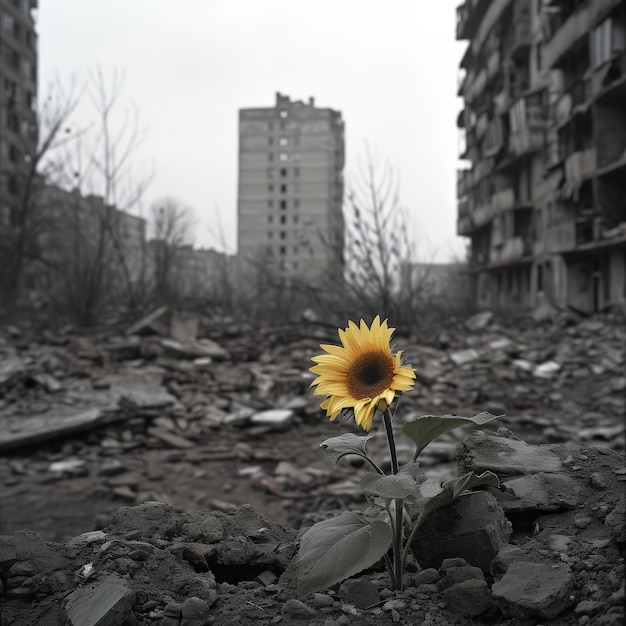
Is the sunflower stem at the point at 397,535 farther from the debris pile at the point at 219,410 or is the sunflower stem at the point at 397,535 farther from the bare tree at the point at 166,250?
the bare tree at the point at 166,250

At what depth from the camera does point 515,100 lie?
2803 cm

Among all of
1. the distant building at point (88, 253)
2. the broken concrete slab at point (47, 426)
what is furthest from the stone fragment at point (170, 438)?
the distant building at point (88, 253)

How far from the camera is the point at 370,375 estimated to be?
1.42 m

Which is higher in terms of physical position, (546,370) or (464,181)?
(464,181)

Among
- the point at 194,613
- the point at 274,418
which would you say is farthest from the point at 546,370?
the point at 194,613

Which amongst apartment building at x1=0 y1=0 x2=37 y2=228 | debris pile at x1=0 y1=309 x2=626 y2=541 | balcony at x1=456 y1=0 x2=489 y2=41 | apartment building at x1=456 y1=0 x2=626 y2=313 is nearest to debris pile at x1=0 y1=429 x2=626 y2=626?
debris pile at x1=0 y1=309 x2=626 y2=541

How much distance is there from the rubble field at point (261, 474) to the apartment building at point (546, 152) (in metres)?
4.16

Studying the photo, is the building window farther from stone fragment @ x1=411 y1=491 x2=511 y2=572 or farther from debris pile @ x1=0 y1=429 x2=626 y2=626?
stone fragment @ x1=411 y1=491 x2=511 y2=572

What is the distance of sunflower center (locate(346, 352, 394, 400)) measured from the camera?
4.52 ft

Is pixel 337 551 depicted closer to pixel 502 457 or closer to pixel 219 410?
pixel 502 457

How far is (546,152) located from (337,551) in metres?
26.8

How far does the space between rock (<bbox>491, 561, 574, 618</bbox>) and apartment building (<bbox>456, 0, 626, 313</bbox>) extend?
17.2m

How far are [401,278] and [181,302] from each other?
33.0 feet

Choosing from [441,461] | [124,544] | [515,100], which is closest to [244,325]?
[441,461]
